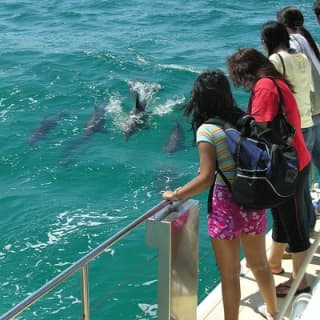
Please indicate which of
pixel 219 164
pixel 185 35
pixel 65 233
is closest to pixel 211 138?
pixel 219 164

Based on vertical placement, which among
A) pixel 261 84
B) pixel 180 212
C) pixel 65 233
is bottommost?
pixel 65 233

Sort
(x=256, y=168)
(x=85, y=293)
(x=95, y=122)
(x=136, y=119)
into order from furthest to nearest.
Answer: (x=136, y=119) < (x=95, y=122) < (x=256, y=168) < (x=85, y=293)

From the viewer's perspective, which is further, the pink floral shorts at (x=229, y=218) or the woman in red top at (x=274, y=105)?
the woman in red top at (x=274, y=105)

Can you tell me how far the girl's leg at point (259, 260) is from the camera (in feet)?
12.2

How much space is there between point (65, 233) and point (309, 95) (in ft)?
16.9

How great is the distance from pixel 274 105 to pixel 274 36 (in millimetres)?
720

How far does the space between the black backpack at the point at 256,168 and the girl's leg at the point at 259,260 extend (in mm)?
294

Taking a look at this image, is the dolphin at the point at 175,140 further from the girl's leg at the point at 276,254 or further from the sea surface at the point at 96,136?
the girl's leg at the point at 276,254

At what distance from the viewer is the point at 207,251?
8.06 metres

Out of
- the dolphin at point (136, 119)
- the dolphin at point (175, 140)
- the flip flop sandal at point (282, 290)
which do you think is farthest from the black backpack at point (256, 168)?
the dolphin at point (136, 119)

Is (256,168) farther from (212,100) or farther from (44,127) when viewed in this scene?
(44,127)

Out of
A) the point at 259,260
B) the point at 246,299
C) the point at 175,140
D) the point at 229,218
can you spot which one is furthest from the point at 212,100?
the point at 175,140

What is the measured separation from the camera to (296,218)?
164 inches

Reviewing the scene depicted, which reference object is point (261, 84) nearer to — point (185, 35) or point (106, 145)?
point (106, 145)
